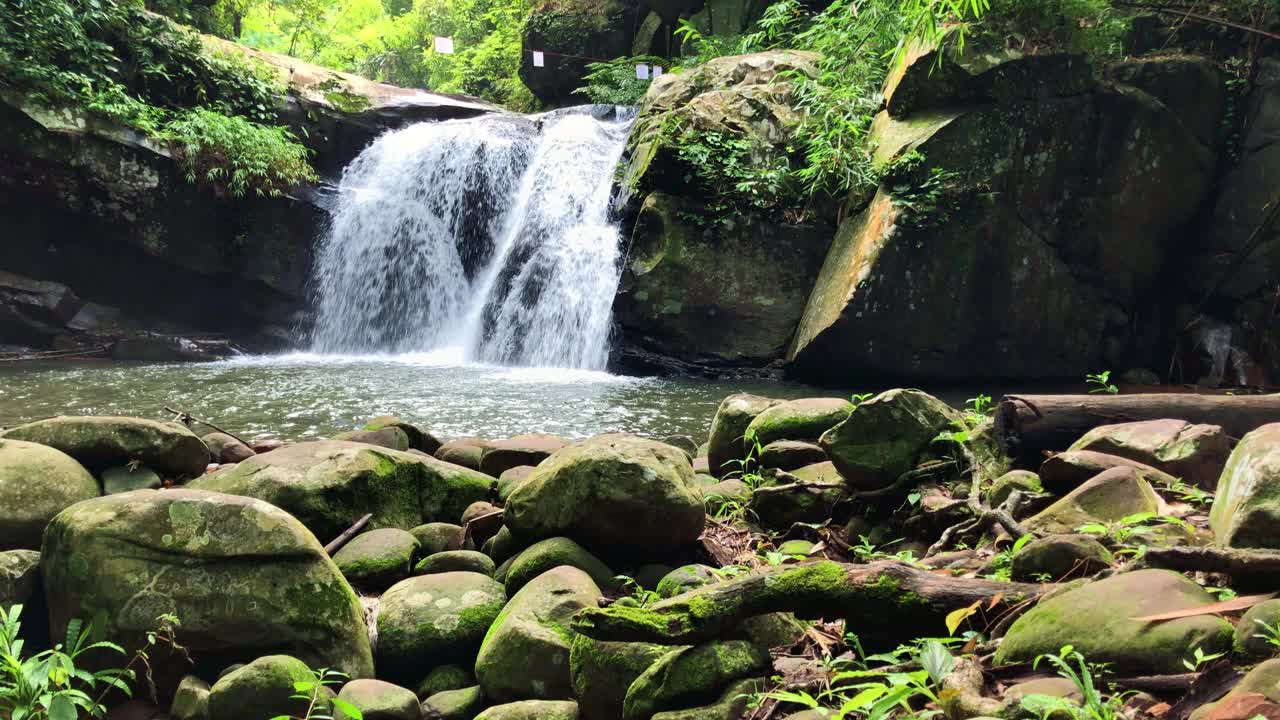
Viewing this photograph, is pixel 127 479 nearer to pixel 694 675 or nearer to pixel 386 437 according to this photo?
pixel 386 437

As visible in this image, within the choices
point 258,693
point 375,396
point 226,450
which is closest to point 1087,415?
point 258,693

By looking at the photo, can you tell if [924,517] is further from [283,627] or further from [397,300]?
[397,300]

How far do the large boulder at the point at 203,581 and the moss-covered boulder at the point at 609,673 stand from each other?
81cm

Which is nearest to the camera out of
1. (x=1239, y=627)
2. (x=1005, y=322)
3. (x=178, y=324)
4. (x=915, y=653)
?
(x=1239, y=627)

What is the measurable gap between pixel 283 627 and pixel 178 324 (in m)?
11.5

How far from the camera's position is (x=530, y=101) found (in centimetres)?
1955

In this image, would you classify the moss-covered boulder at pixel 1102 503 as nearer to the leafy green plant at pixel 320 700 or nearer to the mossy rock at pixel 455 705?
the mossy rock at pixel 455 705

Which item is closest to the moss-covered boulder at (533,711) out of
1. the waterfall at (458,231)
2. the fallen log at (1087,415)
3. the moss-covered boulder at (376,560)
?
the moss-covered boulder at (376,560)

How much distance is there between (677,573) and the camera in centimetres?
276

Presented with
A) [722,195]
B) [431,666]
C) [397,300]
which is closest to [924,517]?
[431,666]

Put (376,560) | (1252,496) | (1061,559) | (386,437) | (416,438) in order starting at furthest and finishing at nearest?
(416,438) < (386,437) < (376,560) < (1061,559) < (1252,496)

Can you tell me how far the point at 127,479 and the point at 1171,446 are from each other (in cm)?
419

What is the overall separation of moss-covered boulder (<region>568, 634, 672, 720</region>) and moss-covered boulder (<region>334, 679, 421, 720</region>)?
0.52 metres

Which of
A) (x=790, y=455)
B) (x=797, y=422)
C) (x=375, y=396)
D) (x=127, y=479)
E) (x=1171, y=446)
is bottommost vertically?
(x=375, y=396)
